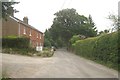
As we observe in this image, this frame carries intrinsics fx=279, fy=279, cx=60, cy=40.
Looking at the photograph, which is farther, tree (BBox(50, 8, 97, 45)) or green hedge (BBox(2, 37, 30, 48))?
tree (BBox(50, 8, 97, 45))

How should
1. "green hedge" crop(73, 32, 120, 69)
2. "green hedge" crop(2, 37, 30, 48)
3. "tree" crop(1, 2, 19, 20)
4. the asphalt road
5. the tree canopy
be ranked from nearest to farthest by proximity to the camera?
the asphalt road
"tree" crop(1, 2, 19, 20)
"green hedge" crop(73, 32, 120, 69)
"green hedge" crop(2, 37, 30, 48)
the tree canopy

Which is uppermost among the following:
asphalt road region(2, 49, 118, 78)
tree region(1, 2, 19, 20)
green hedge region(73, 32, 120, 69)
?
tree region(1, 2, 19, 20)

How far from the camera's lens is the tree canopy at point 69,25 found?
290 feet

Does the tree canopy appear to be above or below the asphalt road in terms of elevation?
above

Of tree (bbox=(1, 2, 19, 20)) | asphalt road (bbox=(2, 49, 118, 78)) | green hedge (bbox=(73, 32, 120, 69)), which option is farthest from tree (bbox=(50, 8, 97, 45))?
tree (bbox=(1, 2, 19, 20))

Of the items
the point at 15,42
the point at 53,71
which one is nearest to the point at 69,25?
the point at 15,42

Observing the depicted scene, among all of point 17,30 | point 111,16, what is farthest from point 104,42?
point 17,30

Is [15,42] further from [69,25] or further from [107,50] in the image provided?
[69,25]

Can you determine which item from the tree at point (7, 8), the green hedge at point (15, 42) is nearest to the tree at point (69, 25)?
the green hedge at point (15, 42)

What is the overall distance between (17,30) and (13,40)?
6066 mm

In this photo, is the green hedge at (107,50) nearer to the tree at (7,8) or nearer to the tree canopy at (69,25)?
the tree at (7,8)

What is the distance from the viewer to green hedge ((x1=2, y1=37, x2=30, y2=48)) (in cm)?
4175

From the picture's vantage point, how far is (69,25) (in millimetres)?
90125

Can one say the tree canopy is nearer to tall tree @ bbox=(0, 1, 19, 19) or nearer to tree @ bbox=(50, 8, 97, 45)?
tree @ bbox=(50, 8, 97, 45)
